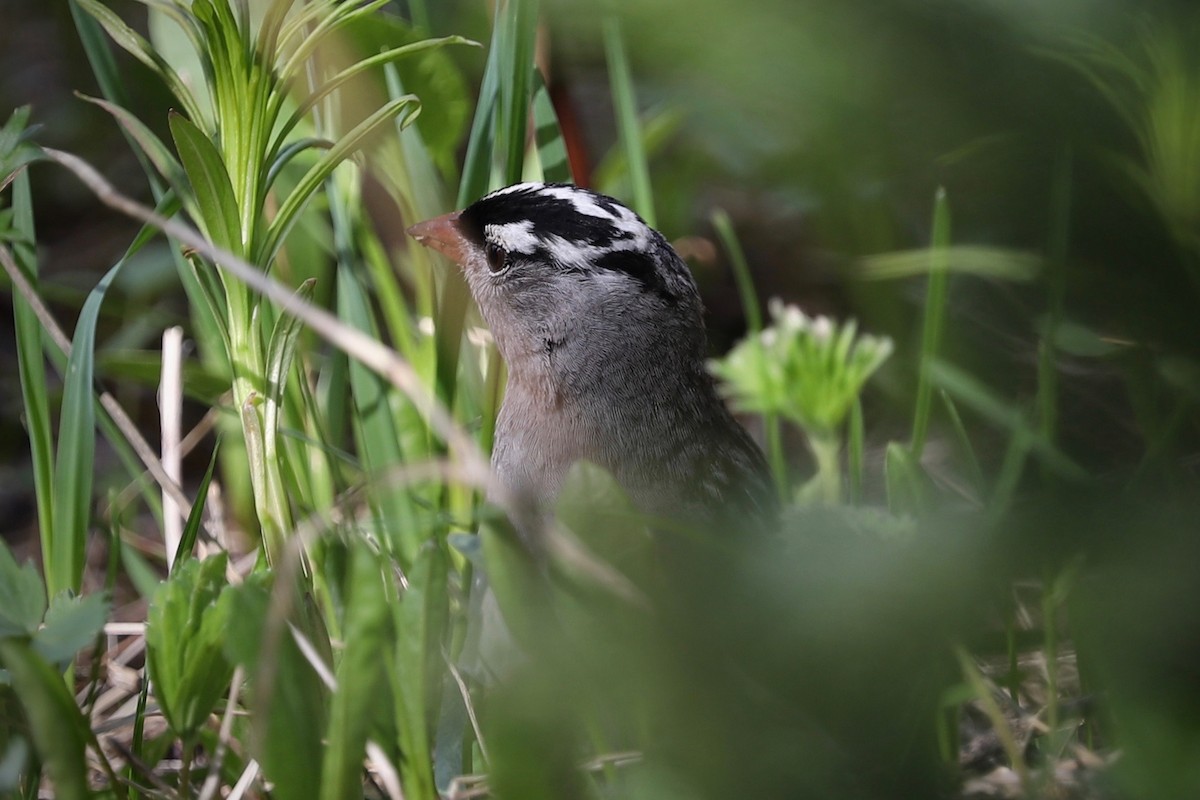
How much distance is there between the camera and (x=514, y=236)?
68.4 inches

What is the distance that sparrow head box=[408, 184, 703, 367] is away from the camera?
5.53 ft

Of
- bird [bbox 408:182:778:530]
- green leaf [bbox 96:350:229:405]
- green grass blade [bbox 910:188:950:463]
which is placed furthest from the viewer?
green leaf [bbox 96:350:229:405]

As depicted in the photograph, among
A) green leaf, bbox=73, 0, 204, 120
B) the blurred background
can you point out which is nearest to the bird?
green leaf, bbox=73, 0, 204, 120

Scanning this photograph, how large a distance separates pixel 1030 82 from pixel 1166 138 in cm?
6

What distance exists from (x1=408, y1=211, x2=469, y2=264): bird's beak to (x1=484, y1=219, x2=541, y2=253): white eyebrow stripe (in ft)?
0.17

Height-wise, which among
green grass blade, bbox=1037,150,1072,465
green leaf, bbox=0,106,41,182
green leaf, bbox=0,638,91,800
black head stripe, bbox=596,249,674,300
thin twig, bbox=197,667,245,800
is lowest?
thin twig, bbox=197,667,245,800

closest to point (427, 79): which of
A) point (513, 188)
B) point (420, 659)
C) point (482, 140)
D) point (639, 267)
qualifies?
point (482, 140)

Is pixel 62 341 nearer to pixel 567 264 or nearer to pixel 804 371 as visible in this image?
pixel 567 264

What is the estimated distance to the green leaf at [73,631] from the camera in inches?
35.7

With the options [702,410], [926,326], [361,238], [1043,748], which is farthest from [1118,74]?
[361,238]

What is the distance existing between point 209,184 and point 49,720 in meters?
0.62

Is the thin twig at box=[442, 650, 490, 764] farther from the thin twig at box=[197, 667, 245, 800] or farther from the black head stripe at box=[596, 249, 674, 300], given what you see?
the black head stripe at box=[596, 249, 674, 300]

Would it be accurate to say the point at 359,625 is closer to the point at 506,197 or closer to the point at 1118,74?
the point at 1118,74

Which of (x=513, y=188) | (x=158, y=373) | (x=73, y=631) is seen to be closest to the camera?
(x=73, y=631)
